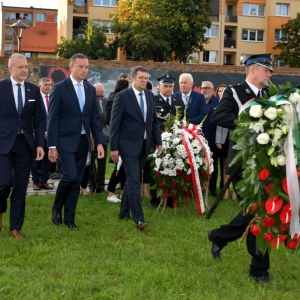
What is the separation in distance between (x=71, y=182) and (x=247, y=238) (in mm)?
2650

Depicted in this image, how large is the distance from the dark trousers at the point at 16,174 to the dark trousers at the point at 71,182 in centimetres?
53

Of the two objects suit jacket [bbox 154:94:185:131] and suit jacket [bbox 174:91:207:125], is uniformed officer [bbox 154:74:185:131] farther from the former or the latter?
suit jacket [bbox 174:91:207:125]

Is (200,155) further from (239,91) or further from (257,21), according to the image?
(257,21)

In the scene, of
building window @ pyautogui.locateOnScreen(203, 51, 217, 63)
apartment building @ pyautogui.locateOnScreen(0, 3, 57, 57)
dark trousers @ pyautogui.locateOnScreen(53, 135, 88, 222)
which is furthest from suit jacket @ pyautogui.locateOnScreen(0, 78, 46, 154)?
apartment building @ pyautogui.locateOnScreen(0, 3, 57, 57)

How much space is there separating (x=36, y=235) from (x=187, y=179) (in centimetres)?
279

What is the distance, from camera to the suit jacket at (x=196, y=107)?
10.2m

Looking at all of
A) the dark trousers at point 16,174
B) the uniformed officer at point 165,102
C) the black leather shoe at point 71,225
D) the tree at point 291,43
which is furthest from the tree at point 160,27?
the dark trousers at point 16,174

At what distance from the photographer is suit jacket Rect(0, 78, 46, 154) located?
6.52 metres

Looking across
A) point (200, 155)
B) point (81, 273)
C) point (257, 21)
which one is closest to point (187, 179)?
point (200, 155)

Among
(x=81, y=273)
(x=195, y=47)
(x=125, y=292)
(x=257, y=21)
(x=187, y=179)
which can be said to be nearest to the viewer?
(x=125, y=292)

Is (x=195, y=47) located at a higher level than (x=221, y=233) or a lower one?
higher

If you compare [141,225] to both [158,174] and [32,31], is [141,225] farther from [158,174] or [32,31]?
[32,31]

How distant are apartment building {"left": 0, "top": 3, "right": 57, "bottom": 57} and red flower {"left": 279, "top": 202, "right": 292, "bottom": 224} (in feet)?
227

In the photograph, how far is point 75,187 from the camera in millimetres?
7453
